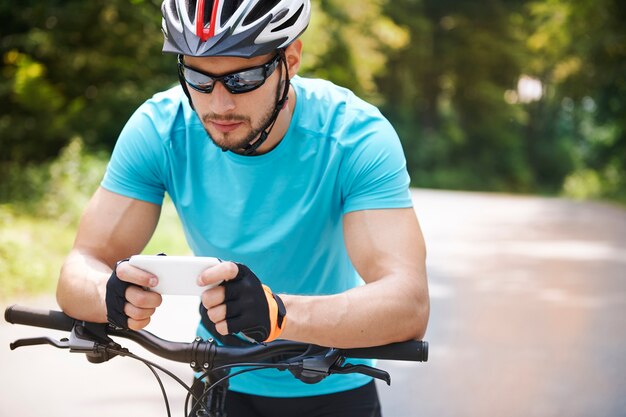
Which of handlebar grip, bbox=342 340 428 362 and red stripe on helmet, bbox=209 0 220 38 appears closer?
handlebar grip, bbox=342 340 428 362

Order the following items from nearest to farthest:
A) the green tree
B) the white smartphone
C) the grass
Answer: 1. the white smartphone
2. the grass
3. the green tree

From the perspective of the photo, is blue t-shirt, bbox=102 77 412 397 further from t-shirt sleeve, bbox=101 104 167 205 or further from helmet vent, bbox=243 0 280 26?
helmet vent, bbox=243 0 280 26

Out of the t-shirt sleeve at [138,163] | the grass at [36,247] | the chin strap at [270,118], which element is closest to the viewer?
the chin strap at [270,118]

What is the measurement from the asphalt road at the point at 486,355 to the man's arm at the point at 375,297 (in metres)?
3.10

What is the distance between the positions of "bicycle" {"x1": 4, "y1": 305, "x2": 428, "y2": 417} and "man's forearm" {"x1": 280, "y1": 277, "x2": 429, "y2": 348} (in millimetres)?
56

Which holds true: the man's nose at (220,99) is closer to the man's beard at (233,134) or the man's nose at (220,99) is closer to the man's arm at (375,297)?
the man's beard at (233,134)

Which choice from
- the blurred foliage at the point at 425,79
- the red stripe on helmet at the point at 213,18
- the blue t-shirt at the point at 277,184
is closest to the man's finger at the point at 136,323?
the blue t-shirt at the point at 277,184

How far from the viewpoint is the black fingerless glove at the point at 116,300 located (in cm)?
195

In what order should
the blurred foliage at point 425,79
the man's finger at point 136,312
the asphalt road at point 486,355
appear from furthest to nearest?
the blurred foliage at point 425,79, the asphalt road at point 486,355, the man's finger at point 136,312

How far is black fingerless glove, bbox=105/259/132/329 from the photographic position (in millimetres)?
1951

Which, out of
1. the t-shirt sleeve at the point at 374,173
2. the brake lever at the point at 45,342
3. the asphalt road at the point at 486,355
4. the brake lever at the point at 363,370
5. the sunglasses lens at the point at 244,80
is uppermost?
the sunglasses lens at the point at 244,80

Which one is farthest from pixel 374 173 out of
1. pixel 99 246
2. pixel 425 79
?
pixel 425 79

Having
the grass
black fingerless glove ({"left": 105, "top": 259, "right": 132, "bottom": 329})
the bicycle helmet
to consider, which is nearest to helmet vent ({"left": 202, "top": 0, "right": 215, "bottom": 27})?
the bicycle helmet

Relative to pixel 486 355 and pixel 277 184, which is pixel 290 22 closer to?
pixel 277 184
